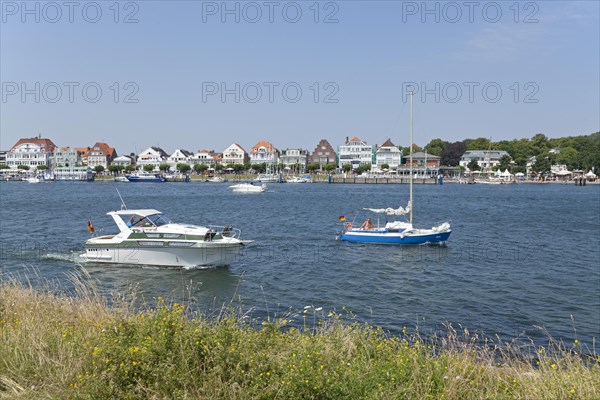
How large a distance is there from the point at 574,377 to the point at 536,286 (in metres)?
20.2

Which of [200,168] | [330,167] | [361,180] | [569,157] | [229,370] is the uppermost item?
[569,157]

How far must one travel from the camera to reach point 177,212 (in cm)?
6600

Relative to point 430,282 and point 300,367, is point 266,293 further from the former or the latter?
point 300,367

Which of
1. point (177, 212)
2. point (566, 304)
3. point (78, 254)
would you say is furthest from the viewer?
point (177, 212)

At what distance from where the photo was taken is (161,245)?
2745cm

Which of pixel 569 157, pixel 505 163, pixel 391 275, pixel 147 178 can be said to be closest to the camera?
pixel 391 275

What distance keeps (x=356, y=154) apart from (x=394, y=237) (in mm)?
160688

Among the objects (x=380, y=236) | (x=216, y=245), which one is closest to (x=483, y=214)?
(x=380, y=236)

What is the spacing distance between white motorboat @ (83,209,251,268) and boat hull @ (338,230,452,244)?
44.3 ft

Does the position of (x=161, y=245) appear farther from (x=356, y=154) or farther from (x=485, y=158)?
(x=485, y=158)

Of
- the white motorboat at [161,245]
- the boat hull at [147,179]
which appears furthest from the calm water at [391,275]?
the boat hull at [147,179]

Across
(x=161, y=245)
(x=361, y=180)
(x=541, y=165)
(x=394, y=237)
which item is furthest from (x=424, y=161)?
(x=161, y=245)

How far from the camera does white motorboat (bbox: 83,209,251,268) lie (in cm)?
2741

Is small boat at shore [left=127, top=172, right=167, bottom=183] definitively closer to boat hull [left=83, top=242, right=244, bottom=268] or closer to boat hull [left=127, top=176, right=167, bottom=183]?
boat hull [left=127, top=176, right=167, bottom=183]
